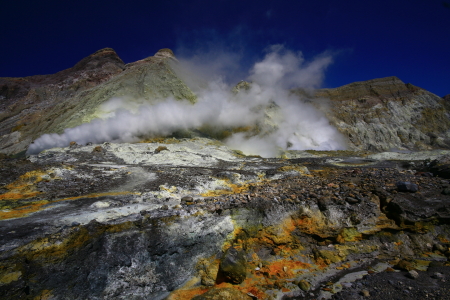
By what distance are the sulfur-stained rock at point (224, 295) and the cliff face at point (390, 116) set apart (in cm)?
4294

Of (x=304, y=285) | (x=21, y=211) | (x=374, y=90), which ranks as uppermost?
(x=374, y=90)

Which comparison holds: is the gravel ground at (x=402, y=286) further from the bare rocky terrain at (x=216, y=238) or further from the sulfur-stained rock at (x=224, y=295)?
the sulfur-stained rock at (x=224, y=295)

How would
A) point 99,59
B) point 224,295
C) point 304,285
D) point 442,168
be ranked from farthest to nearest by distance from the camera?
point 99,59 < point 442,168 < point 304,285 < point 224,295

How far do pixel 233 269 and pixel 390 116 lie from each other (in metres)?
49.9

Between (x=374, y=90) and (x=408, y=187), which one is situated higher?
(x=374, y=90)

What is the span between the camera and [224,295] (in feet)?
14.8

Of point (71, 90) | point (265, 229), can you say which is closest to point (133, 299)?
point (265, 229)

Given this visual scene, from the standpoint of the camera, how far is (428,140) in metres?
37.8

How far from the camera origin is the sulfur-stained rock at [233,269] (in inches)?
205

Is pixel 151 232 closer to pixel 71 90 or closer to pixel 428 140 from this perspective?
pixel 428 140

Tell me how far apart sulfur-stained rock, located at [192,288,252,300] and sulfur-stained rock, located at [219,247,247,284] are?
17.9 inches

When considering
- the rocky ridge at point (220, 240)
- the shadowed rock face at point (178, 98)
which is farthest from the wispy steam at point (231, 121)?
the rocky ridge at point (220, 240)

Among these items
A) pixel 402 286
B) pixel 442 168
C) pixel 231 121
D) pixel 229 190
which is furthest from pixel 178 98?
pixel 402 286

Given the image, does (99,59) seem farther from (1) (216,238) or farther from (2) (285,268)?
(2) (285,268)
